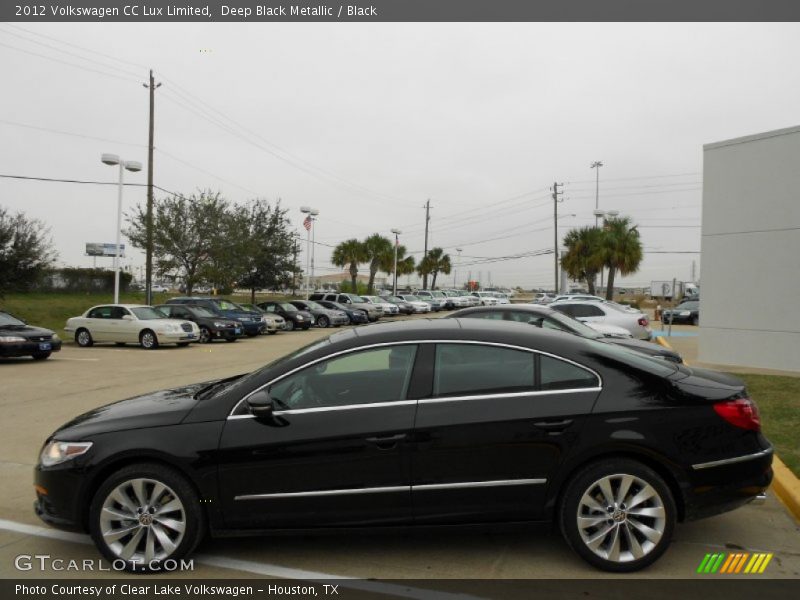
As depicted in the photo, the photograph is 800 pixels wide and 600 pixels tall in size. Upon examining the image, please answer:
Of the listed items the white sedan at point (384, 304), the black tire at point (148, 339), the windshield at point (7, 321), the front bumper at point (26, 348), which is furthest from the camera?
the white sedan at point (384, 304)

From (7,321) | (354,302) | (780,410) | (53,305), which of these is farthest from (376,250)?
(780,410)

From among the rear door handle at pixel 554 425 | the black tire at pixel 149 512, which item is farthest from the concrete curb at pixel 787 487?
the black tire at pixel 149 512

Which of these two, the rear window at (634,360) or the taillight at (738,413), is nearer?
the taillight at (738,413)

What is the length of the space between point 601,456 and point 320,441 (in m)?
1.75

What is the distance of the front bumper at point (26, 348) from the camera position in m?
15.8

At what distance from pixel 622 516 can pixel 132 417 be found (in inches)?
126

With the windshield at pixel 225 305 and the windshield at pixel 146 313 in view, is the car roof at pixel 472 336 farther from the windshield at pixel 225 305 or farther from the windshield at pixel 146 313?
the windshield at pixel 225 305

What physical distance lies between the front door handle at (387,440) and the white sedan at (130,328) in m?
18.0

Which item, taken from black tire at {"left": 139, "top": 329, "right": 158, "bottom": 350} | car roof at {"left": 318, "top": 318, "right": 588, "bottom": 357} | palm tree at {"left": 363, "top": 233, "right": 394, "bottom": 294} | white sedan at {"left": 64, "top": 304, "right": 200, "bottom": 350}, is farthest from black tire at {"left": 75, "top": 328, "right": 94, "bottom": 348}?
palm tree at {"left": 363, "top": 233, "right": 394, "bottom": 294}

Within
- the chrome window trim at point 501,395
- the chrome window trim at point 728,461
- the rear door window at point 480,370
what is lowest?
the chrome window trim at point 728,461

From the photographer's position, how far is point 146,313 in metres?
21.5

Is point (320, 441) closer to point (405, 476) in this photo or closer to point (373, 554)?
point (405, 476)

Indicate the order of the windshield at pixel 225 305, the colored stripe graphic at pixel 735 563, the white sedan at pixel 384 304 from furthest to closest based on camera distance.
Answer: the white sedan at pixel 384 304, the windshield at pixel 225 305, the colored stripe graphic at pixel 735 563

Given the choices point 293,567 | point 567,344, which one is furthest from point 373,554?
point 567,344
